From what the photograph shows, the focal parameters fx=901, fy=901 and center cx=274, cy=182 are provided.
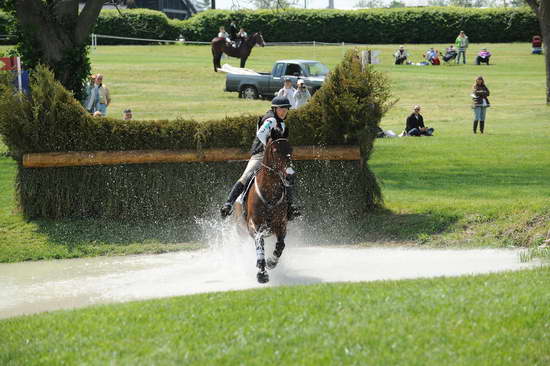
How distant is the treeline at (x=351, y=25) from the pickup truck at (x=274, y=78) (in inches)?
1153

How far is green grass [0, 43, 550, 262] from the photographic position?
14.9m

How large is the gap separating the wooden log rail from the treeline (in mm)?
53674

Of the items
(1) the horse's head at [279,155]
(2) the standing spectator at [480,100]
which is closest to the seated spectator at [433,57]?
(2) the standing spectator at [480,100]

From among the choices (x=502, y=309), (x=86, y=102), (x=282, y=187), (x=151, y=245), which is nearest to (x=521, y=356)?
(x=502, y=309)

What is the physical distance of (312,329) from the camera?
27.0 feet

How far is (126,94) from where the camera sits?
43344 mm

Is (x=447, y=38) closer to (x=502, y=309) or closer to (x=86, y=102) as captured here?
(x=86, y=102)

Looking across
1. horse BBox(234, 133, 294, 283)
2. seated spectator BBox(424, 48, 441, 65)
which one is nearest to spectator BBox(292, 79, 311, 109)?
horse BBox(234, 133, 294, 283)

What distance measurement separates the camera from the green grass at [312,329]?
7.66 m

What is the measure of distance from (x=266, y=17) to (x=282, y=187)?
5877 centimetres

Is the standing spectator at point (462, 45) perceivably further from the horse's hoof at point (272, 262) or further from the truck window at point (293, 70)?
the horse's hoof at point (272, 262)

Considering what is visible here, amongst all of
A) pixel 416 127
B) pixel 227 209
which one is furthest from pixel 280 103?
pixel 416 127

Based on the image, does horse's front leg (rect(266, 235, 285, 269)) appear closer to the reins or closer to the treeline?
the reins

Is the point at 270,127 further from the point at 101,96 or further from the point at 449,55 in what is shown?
the point at 449,55
